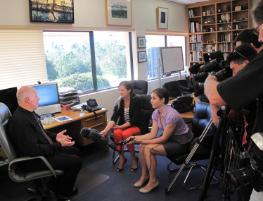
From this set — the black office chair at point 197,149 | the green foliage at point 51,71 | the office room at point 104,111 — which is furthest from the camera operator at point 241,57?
the green foliage at point 51,71

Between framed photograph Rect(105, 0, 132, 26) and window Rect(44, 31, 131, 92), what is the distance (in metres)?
0.34

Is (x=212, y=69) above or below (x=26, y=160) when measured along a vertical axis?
above

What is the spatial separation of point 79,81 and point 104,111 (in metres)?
1.23

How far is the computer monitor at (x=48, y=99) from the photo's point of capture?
3.79 meters

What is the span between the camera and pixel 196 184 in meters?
3.06

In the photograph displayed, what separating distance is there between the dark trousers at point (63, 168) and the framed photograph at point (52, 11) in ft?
7.19

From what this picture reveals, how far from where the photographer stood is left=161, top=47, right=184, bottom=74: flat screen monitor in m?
6.70

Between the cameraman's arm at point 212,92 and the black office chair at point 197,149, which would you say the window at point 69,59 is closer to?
the black office chair at point 197,149

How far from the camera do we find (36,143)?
2518 mm

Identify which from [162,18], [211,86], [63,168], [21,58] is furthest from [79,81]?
[211,86]

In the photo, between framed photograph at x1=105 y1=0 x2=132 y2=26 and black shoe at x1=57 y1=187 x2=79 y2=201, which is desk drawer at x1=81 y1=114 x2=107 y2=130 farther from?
framed photograph at x1=105 y1=0 x2=132 y2=26

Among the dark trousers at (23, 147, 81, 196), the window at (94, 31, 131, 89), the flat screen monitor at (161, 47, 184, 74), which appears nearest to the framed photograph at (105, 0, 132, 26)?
the window at (94, 31, 131, 89)

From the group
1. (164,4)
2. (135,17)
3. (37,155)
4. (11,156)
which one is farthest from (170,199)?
(164,4)

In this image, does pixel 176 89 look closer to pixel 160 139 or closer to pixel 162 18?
pixel 162 18
